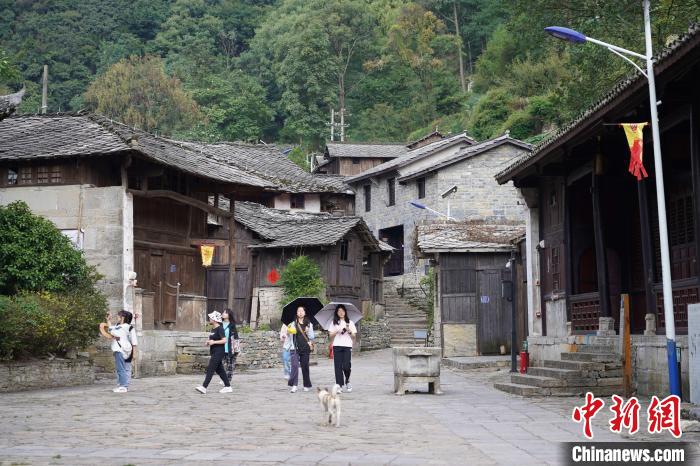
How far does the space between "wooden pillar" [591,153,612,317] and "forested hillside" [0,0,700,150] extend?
122 feet

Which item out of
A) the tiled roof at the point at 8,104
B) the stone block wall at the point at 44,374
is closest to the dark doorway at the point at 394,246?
the stone block wall at the point at 44,374

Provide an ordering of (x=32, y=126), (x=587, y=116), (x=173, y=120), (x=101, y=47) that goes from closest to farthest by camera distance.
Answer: (x=587, y=116) < (x=32, y=126) < (x=173, y=120) < (x=101, y=47)

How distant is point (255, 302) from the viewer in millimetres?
43750

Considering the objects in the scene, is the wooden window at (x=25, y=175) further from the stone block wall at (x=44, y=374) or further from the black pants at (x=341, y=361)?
the black pants at (x=341, y=361)

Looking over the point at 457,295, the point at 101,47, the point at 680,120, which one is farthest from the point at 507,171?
the point at 101,47

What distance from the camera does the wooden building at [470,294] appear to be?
1403 inches

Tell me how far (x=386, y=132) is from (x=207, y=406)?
6456 centimetres

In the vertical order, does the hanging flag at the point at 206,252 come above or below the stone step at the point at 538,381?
above

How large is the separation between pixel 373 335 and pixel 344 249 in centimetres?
425

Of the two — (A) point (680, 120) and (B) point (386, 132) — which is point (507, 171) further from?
(B) point (386, 132)

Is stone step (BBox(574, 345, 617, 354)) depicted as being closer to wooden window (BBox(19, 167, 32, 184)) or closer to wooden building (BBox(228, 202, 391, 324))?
wooden window (BBox(19, 167, 32, 184))

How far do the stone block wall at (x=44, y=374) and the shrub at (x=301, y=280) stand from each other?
1758 centimetres

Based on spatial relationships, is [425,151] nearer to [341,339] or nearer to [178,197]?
[178,197]

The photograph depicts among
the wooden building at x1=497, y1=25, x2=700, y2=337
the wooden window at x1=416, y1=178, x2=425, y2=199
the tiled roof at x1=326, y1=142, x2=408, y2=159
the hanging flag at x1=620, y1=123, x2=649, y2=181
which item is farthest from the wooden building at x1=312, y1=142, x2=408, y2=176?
the hanging flag at x1=620, y1=123, x2=649, y2=181
